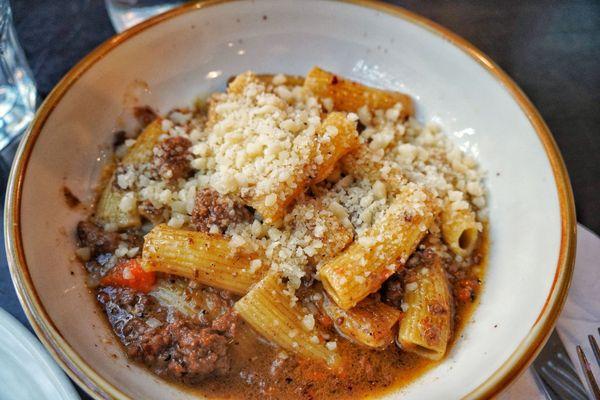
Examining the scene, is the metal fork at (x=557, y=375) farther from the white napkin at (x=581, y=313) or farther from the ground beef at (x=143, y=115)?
the ground beef at (x=143, y=115)

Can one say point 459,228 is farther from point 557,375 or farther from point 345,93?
point 345,93

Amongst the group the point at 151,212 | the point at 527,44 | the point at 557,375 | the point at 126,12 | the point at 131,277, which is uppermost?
the point at 126,12

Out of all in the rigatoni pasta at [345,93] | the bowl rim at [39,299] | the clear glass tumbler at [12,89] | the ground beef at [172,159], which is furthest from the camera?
the clear glass tumbler at [12,89]

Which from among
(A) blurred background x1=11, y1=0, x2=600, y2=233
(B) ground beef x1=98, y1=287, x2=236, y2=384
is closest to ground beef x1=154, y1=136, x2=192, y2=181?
(B) ground beef x1=98, y1=287, x2=236, y2=384

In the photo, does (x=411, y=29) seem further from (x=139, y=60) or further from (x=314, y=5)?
(x=139, y=60)

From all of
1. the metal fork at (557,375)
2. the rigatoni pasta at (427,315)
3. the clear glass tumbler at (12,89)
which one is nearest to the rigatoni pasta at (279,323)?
the rigatoni pasta at (427,315)

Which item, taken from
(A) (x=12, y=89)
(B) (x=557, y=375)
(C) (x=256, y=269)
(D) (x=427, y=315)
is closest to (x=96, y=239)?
(C) (x=256, y=269)

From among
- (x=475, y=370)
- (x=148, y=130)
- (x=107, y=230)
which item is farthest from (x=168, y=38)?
(x=475, y=370)

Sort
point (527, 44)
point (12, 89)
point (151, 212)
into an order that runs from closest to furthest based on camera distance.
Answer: point (151, 212) → point (12, 89) → point (527, 44)
